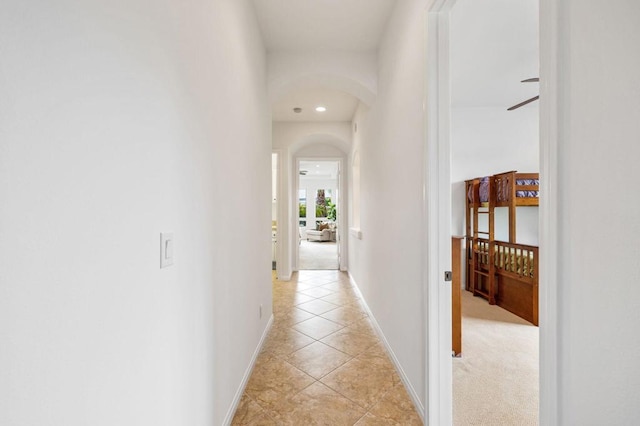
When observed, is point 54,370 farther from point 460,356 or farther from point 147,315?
point 460,356

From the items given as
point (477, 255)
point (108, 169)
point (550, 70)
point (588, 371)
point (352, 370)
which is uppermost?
point (550, 70)

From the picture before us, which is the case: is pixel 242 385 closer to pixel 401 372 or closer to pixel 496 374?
pixel 401 372

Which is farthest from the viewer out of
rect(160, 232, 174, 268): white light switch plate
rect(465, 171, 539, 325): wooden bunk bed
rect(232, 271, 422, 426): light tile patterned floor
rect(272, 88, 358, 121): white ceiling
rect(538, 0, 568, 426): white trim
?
rect(272, 88, 358, 121): white ceiling

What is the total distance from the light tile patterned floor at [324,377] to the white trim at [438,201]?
0.40 meters

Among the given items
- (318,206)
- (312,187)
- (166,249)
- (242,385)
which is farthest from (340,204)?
(318,206)

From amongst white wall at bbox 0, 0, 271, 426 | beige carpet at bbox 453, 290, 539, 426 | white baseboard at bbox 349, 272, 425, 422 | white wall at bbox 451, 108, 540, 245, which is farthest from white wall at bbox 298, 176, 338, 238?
white wall at bbox 0, 0, 271, 426

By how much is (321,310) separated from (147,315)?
118 inches

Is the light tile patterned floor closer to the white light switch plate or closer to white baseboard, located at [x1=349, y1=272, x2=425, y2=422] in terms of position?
white baseboard, located at [x1=349, y1=272, x2=425, y2=422]

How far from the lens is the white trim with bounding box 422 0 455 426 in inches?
64.1

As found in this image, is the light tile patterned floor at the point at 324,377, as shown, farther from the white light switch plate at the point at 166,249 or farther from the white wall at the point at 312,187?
the white wall at the point at 312,187

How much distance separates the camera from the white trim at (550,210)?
Result: 2.48ft

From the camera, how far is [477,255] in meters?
4.54

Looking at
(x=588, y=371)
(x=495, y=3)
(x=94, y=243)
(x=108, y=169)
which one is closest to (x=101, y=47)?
(x=108, y=169)

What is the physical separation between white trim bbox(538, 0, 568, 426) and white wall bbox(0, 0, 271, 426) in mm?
1067
